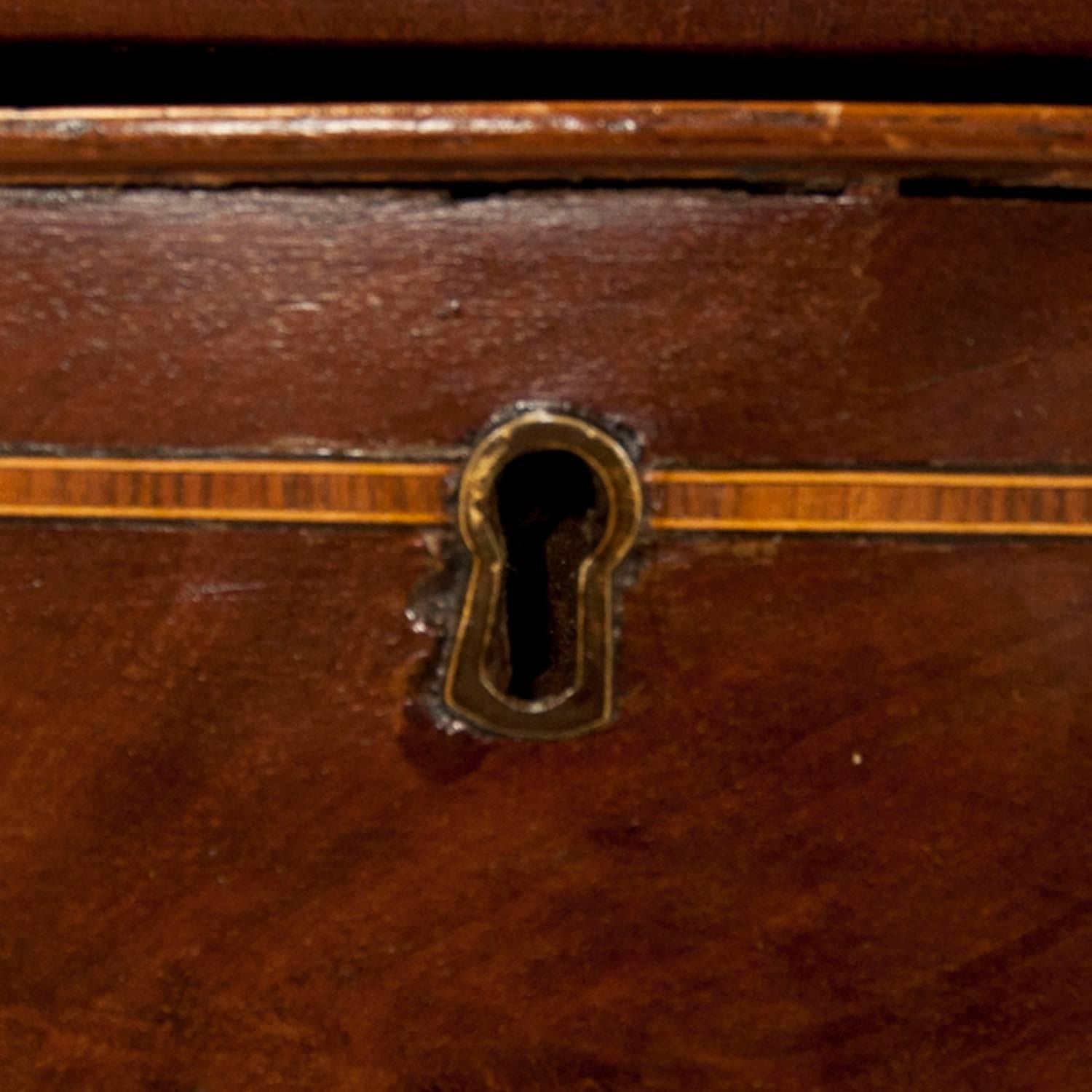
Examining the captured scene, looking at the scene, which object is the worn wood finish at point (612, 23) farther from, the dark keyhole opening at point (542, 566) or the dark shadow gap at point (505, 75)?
the dark keyhole opening at point (542, 566)

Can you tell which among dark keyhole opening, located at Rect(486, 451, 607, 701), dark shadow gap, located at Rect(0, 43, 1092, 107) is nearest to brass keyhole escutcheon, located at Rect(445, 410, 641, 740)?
dark keyhole opening, located at Rect(486, 451, 607, 701)

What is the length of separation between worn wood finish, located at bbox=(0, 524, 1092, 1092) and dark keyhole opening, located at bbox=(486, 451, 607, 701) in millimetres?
26

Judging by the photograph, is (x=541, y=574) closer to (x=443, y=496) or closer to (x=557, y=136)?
(x=443, y=496)

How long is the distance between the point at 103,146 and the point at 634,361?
0.21 meters

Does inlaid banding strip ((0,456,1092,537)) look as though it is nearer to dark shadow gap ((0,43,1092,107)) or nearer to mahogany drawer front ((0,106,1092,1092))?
mahogany drawer front ((0,106,1092,1092))

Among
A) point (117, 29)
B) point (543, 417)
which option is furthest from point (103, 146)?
point (543, 417)

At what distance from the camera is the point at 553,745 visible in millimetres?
438

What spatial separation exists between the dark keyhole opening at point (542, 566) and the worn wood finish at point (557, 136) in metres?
0.12

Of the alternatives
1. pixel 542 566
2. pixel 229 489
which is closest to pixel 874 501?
pixel 542 566

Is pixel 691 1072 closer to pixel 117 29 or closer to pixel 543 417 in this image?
pixel 543 417

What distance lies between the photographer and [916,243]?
404 millimetres

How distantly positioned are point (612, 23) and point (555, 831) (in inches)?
12.2

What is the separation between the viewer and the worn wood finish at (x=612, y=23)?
368 millimetres

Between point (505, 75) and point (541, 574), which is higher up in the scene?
point (505, 75)
